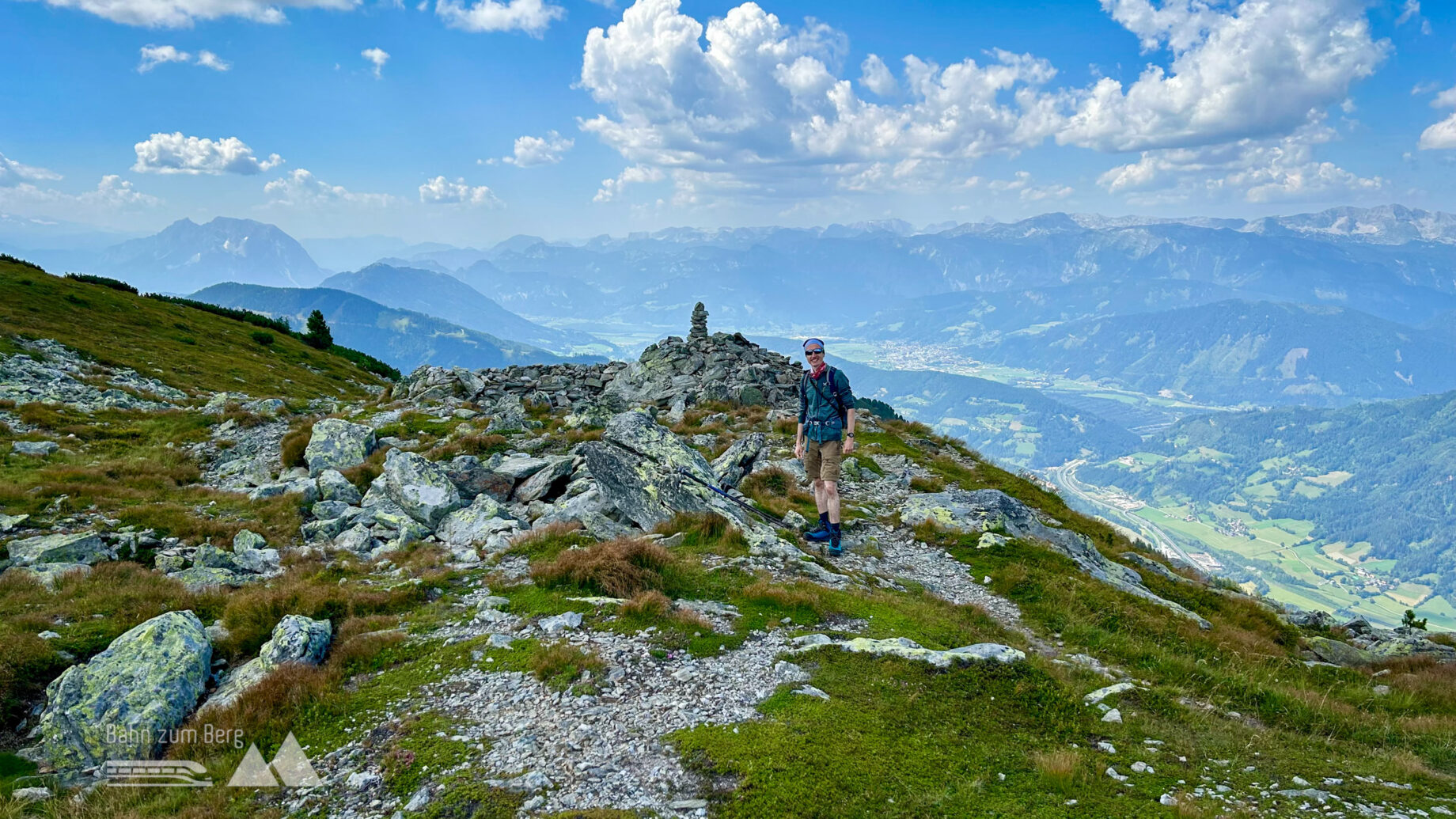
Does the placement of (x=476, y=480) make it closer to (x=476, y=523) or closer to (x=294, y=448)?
(x=476, y=523)

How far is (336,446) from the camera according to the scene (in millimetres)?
22953

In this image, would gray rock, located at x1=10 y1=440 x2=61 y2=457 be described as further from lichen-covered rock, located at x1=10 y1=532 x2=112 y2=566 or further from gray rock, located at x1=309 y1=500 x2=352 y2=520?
gray rock, located at x1=309 y1=500 x2=352 y2=520

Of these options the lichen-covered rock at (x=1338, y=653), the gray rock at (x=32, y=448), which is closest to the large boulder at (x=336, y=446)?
the gray rock at (x=32, y=448)

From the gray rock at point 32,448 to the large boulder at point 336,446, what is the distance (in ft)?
28.2

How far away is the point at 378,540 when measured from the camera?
653 inches

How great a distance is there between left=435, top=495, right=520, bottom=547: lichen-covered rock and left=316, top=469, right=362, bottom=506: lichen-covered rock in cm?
424

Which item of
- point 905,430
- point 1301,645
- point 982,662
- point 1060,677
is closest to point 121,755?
point 982,662

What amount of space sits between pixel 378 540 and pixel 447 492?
2.50 metres

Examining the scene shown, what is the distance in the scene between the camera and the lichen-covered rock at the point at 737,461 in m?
21.9

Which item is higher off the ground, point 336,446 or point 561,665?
point 336,446

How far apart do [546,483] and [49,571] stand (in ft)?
36.2

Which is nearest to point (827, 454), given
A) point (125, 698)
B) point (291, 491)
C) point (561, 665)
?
point (561, 665)

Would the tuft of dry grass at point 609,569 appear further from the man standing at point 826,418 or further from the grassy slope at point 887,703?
the man standing at point 826,418

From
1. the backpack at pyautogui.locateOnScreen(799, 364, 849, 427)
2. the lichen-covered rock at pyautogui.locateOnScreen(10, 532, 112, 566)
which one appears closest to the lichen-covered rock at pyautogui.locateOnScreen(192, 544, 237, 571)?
the lichen-covered rock at pyautogui.locateOnScreen(10, 532, 112, 566)
